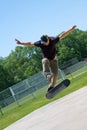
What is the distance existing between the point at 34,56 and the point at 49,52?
11599 cm

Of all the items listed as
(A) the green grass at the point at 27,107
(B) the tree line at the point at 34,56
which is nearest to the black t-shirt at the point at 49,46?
(A) the green grass at the point at 27,107

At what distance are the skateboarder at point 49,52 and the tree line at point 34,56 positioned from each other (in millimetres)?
95295

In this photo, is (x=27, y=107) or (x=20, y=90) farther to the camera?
(x=20, y=90)

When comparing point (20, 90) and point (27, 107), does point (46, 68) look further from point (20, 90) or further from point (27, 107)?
point (20, 90)

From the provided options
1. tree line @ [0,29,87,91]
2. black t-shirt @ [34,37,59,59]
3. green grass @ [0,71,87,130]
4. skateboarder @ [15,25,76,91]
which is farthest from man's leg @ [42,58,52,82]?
tree line @ [0,29,87,91]

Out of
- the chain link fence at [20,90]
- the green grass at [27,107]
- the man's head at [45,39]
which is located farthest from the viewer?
the chain link fence at [20,90]

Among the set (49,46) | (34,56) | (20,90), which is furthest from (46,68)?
(34,56)

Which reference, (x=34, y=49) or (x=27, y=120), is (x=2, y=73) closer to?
(x=34, y=49)

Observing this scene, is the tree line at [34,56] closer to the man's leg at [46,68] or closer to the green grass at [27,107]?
the green grass at [27,107]

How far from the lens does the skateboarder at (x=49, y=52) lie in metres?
10.8

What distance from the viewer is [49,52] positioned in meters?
11.0

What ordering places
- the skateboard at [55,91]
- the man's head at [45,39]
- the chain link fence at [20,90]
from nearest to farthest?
the man's head at [45,39]
the skateboard at [55,91]
the chain link fence at [20,90]

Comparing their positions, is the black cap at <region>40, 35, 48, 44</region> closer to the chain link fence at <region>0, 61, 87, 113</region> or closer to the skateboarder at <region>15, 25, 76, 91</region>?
the skateboarder at <region>15, 25, 76, 91</region>

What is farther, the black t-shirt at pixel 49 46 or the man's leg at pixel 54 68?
the man's leg at pixel 54 68
